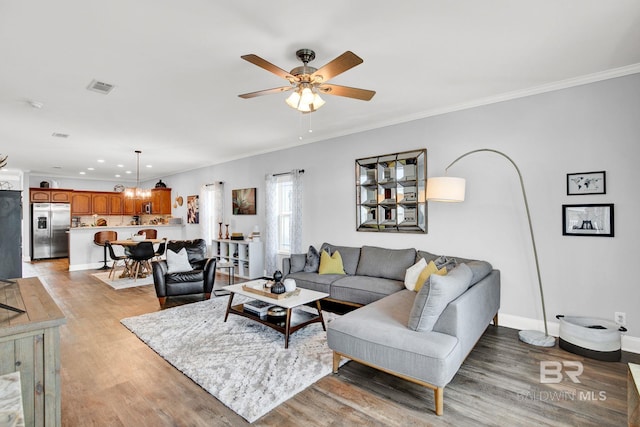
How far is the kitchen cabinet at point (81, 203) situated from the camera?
10.0 m

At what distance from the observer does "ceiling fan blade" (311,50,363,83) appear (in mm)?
2018

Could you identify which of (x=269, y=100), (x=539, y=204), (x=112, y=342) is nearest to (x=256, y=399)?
(x=112, y=342)

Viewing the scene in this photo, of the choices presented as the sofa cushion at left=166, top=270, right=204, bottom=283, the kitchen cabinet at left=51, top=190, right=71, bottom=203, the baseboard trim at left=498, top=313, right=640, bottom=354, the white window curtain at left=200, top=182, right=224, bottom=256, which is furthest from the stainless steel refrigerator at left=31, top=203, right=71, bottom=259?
the baseboard trim at left=498, top=313, right=640, bottom=354

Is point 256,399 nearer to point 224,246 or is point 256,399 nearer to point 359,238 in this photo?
point 359,238

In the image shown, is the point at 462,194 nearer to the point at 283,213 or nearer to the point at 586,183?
the point at 586,183

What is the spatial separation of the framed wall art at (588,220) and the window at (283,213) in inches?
171

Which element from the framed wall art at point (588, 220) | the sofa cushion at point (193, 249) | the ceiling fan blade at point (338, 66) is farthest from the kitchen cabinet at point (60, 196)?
the framed wall art at point (588, 220)

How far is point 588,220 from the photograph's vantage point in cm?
319

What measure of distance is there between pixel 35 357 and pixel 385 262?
367 centimetres

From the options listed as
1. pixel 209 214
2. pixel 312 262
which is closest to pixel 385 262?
pixel 312 262

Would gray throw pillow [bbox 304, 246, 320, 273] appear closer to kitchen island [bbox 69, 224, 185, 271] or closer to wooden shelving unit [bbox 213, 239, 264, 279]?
wooden shelving unit [bbox 213, 239, 264, 279]

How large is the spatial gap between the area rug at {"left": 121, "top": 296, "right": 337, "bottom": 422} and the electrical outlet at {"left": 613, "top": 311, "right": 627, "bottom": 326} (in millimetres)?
2813

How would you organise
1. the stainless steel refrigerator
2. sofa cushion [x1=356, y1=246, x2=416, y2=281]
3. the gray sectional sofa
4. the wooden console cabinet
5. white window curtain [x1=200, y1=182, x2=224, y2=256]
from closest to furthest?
the wooden console cabinet → the gray sectional sofa → sofa cushion [x1=356, y1=246, x2=416, y2=281] → white window curtain [x1=200, y1=182, x2=224, y2=256] → the stainless steel refrigerator

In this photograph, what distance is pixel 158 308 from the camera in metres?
4.45
